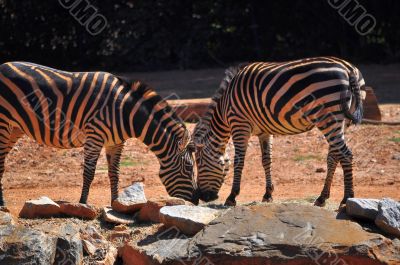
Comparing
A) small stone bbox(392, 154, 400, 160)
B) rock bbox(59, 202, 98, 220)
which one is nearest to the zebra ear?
rock bbox(59, 202, 98, 220)

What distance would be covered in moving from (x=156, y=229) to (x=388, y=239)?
234 cm

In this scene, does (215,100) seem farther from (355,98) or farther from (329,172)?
(355,98)

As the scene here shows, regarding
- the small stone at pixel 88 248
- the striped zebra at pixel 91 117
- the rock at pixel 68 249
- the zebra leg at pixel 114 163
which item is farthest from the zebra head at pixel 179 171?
the rock at pixel 68 249

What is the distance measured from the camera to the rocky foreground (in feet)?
23.2

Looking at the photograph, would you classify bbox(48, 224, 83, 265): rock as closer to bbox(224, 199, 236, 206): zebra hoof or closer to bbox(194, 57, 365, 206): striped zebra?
bbox(224, 199, 236, 206): zebra hoof

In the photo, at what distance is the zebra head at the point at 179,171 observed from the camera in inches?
383

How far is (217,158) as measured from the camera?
10727mm

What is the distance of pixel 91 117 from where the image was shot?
952 cm

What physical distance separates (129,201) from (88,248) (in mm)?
923

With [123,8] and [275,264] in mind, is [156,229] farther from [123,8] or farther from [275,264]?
[123,8]

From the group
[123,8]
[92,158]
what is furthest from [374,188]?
[123,8]

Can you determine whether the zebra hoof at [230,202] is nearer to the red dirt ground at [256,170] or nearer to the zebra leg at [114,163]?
the red dirt ground at [256,170]

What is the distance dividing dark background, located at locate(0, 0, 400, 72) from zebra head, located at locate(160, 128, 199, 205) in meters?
12.9

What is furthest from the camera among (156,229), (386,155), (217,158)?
(386,155)
